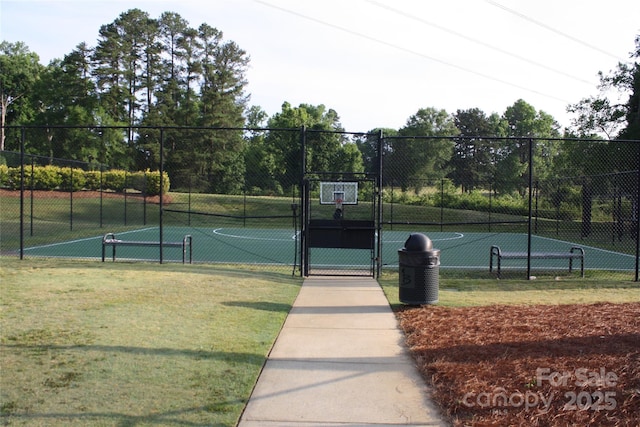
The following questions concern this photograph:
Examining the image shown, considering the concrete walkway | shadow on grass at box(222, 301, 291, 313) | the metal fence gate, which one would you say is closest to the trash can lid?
the concrete walkway

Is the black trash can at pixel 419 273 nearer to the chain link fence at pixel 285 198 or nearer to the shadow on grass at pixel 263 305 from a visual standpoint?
the shadow on grass at pixel 263 305

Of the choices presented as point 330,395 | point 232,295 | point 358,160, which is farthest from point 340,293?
point 358,160

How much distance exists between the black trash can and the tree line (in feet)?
84.1

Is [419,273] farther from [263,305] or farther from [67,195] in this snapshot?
[67,195]

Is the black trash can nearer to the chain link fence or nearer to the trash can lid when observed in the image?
the trash can lid

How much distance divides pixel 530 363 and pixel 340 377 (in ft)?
5.84

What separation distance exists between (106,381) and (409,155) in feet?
106

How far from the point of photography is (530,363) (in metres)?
5.00

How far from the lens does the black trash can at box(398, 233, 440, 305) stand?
25.2 feet

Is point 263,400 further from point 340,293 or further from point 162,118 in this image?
point 162,118

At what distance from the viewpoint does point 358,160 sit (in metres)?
46.2

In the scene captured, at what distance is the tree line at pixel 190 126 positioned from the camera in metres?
36.8

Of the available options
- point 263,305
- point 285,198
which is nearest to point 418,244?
point 263,305

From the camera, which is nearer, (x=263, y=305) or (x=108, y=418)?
(x=108, y=418)
